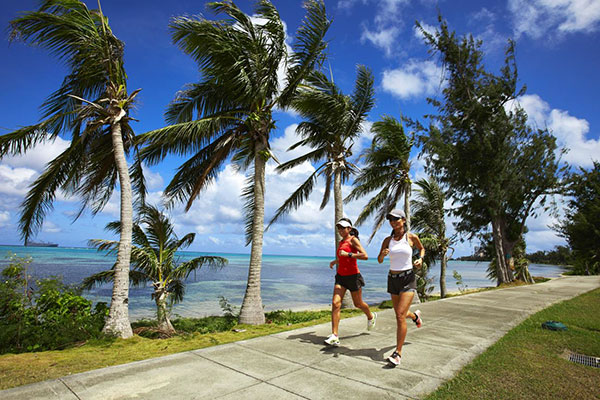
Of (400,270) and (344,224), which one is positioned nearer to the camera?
(400,270)

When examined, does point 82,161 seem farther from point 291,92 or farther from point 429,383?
point 429,383

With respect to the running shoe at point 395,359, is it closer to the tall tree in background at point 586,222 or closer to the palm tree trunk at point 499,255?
the palm tree trunk at point 499,255

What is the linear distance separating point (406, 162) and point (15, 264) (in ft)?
38.5

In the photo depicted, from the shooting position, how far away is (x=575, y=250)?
1345 inches

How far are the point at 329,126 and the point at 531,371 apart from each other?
27.3 ft

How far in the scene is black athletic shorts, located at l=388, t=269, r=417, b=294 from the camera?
420cm

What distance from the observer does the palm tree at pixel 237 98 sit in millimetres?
8039

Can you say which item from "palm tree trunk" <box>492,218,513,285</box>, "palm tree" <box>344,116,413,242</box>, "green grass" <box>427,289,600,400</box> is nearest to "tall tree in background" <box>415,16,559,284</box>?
"palm tree trunk" <box>492,218,513,285</box>

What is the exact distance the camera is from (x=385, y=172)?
536 inches

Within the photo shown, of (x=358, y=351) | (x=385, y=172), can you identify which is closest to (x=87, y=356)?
(x=358, y=351)

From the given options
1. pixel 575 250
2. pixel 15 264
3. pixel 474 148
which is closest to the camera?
pixel 15 264

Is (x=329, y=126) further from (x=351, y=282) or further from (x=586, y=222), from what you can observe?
(x=586, y=222)

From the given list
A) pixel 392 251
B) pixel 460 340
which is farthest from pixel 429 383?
pixel 460 340

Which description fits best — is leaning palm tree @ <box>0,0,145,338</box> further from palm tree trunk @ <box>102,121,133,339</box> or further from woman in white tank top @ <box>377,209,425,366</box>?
woman in white tank top @ <box>377,209,425,366</box>
